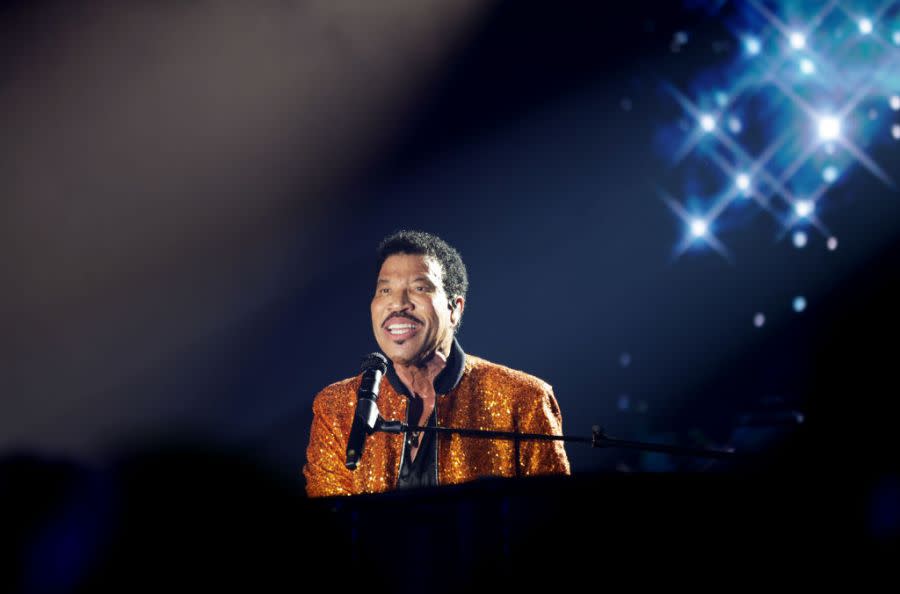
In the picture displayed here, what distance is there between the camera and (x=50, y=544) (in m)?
1.50

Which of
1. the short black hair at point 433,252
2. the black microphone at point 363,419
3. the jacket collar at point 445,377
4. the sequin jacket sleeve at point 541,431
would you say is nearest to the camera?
the black microphone at point 363,419

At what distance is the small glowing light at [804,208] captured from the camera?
6.01m

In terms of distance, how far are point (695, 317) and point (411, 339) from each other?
372 cm

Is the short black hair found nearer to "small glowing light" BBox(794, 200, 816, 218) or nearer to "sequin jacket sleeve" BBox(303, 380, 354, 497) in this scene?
"sequin jacket sleeve" BBox(303, 380, 354, 497)

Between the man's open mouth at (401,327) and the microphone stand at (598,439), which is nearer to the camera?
the microphone stand at (598,439)

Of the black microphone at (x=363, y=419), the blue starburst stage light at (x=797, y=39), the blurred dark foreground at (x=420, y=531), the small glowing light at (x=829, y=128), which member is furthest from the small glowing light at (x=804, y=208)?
the blurred dark foreground at (x=420, y=531)

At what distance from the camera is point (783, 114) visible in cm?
583

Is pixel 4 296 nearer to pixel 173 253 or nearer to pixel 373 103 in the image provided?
pixel 173 253

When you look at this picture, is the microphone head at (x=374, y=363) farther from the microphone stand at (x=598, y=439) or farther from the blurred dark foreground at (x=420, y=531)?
the blurred dark foreground at (x=420, y=531)

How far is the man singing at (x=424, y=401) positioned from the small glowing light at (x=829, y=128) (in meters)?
4.06

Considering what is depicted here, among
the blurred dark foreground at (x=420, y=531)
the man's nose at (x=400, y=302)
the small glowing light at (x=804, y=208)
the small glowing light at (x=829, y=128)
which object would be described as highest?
the small glowing light at (x=829, y=128)

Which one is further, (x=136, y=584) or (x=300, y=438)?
(x=300, y=438)

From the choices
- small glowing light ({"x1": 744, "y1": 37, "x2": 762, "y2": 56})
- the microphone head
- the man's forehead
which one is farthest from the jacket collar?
small glowing light ({"x1": 744, "y1": 37, "x2": 762, "y2": 56})

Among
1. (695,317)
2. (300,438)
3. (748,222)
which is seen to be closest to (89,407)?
(300,438)
